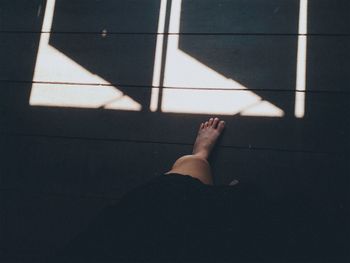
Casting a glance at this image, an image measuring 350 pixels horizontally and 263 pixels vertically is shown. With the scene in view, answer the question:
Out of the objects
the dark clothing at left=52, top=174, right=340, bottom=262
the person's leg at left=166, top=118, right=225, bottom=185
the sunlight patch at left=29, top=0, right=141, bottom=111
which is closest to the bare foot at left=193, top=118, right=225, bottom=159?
the person's leg at left=166, top=118, right=225, bottom=185

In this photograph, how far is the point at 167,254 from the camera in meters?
0.99

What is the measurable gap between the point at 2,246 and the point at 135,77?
39.8 inches

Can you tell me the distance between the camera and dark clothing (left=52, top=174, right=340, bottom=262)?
1.00 m

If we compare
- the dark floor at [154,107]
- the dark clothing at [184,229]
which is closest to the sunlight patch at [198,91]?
the dark floor at [154,107]

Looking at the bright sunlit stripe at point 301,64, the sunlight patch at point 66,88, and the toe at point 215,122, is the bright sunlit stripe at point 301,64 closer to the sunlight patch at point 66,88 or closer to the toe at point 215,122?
the toe at point 215,122

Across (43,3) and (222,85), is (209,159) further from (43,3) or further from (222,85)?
(43,3)

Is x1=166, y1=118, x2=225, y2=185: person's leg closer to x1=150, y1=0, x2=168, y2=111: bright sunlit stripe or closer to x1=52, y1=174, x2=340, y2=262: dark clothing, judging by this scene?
x1=52, y1=174, x2=340, y2=262: dark clothing

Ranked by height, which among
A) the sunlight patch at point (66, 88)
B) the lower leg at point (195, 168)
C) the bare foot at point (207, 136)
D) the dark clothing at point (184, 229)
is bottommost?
the dark clothing at point (184, 229)

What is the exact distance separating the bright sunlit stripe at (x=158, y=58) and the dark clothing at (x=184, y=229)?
43 centimetres

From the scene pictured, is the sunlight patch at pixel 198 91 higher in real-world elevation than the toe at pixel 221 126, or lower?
higher

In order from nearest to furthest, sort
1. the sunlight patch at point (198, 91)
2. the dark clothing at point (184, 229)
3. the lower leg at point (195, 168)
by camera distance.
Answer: the dark clothing at point (184, 229), the lower leg at point (195, 168), the sunlight patch at point (198, 91)

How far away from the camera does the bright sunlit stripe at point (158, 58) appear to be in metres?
1.44

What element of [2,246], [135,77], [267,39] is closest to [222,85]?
[267,39]

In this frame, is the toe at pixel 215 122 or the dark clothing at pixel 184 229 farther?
the toe at pixel 215 122
